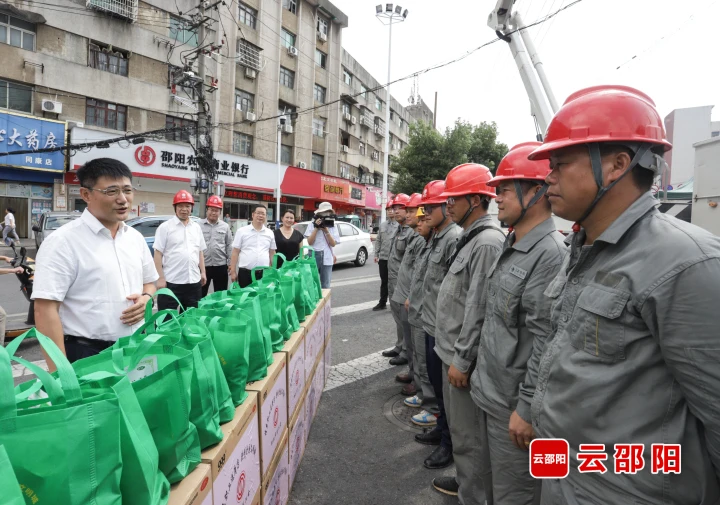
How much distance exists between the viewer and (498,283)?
6.35ft

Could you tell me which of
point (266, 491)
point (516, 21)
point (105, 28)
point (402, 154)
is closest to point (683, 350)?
point (266, 491)

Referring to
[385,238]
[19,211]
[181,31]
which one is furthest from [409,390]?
[181,31]

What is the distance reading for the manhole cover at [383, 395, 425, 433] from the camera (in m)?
3.44

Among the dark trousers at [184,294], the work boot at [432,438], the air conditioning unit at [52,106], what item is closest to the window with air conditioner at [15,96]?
the air conditioning unit at [52,106]

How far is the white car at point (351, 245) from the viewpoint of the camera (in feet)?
41.5

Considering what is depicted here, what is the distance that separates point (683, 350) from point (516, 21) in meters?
8.27

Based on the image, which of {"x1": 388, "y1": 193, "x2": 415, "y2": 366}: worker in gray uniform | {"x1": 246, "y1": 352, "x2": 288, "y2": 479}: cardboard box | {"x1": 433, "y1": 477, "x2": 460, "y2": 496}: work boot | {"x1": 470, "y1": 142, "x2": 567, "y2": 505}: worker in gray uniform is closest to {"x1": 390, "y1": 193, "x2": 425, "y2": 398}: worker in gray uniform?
{"x1": 388, "y1": 193, "x2": 415, "y2": 366}: worker in gray uniform

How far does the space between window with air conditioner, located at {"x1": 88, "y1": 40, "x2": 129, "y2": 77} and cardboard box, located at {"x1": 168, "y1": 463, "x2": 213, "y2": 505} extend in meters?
20.6

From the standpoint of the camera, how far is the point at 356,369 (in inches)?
183

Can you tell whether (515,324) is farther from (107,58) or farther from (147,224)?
(107,58)

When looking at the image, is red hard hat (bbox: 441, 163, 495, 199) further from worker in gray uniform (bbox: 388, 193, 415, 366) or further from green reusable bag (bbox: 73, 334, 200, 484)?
worker in gray uniform (bbox: 388, 193, 415, 366)

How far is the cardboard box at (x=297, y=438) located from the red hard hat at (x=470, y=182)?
1746 mm

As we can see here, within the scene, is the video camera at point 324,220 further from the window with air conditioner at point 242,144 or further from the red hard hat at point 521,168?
the window with air conditioner at point 242,144

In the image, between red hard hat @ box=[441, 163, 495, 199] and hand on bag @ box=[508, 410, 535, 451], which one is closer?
hand on bag @ box=[508, 410, 535, 451]
